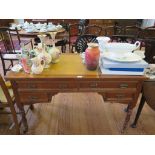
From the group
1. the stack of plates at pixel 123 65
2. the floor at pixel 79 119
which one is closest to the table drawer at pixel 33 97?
the floor at pixel 79 119

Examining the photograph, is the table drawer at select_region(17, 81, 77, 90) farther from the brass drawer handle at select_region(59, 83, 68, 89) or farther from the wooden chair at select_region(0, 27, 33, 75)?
the wooden chair at select_region(0, 27, 33, 75)

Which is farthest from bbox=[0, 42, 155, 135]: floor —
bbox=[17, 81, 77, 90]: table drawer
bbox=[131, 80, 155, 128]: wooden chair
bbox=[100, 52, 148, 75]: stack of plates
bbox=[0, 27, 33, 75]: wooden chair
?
bbox=[0, 27, 33, 75]: wooden chair

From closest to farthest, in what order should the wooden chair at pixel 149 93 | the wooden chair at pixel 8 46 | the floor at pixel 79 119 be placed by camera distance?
the wooden chair at pixel 149 93, the floor at pixel 79 119, the wooden chair at pixel 8 46

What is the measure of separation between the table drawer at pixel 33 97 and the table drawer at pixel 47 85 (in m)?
0.07

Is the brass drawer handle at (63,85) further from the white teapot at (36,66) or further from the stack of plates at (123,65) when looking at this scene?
the stack of plates at (123,65)

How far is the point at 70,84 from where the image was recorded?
143 cm

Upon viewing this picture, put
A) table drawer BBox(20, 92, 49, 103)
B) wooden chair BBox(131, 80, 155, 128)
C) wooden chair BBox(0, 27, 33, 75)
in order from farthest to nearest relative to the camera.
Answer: wooden chair BBox(0, 27, 33, 75), wooden chair BBox(131, 80, 155, 128), table drawer BBox(20, 92, 49, 103)

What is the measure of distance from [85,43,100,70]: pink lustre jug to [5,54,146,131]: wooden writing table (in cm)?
7

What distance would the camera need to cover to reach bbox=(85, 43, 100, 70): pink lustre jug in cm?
140

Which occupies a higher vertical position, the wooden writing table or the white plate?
the white plate

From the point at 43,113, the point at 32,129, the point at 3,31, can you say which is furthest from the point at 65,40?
the point at 32,129

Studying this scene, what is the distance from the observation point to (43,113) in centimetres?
208

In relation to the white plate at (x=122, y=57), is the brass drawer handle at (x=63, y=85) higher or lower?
lower

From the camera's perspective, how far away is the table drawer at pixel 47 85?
1.41 m
